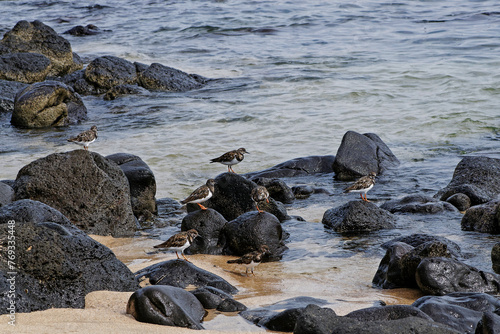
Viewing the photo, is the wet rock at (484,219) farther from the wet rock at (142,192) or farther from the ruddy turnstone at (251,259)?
the wet rock at (142,192)

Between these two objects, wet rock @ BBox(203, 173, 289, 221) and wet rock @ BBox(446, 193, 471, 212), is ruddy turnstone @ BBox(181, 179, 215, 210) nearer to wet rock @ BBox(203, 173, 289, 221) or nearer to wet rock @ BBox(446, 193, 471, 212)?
wet rock @ BBox(203, 173, 289, 221)

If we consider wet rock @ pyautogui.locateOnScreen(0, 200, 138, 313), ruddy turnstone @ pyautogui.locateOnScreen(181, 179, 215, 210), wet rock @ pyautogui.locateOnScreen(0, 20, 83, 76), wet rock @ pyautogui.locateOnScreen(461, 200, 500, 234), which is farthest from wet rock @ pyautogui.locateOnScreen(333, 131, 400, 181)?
wet rock @ pyautogui.locateOnScreen(0, 20, 83, 76)

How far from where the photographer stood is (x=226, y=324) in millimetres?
5930

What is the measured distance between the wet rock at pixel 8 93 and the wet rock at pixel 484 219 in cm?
1451

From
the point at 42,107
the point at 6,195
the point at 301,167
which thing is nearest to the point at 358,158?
the point at 301,167

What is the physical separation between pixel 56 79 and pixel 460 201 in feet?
55.5

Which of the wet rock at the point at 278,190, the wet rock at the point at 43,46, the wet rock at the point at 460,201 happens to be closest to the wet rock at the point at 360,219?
the wet rock at the point at 460,201

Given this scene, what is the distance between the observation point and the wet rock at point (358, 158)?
1301 cm

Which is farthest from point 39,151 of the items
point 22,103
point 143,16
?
point 143,16

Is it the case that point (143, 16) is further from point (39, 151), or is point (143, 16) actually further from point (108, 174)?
point (108, 174)

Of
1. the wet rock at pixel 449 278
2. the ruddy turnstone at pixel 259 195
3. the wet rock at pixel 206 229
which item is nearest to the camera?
the wet rock at pixel 449 278

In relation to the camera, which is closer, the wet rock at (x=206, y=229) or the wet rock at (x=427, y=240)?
the wet rock at (x=427, y=240)

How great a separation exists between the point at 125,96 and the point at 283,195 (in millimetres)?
10825

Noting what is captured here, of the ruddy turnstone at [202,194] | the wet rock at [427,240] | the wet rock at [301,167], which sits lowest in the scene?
the wet rock at [301,167]
